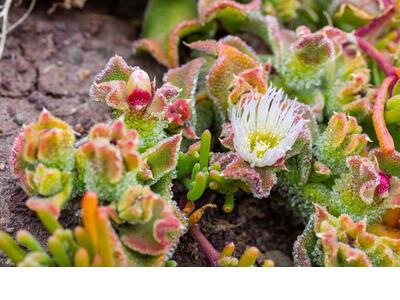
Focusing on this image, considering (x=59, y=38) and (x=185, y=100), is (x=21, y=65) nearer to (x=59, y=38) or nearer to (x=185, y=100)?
(x=59, y=38)

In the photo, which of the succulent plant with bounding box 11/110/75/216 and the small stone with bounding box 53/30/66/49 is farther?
the small stone with bounding box 53/30/66/49

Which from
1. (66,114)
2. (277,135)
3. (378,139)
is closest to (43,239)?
(66,114)

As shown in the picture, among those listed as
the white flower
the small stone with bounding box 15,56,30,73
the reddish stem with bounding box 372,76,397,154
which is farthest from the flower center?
the small stone with bounding box 15,56,30,73

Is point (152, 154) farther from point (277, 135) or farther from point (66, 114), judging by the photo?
point (66, 114)

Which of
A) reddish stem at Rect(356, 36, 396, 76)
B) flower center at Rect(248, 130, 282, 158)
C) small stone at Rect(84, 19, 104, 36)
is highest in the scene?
small stone at Rect(84, 19, 104, 36)

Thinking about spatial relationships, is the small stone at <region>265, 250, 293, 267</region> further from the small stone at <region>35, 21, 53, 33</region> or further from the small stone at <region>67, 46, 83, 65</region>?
the small stone at <region>35, 21, 53, 33</region>

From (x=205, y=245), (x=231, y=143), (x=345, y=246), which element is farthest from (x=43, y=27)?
(x=345, y=246)

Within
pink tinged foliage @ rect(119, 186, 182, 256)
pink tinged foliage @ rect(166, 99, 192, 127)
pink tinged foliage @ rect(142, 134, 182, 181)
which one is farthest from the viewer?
pink tinged foliage @ rect(166, 99, 192, 127)
